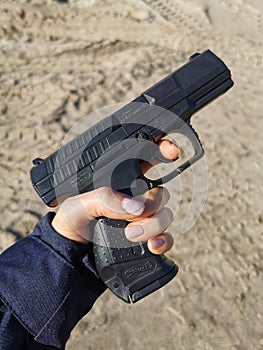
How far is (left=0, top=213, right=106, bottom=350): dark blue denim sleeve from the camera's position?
5.50 feet

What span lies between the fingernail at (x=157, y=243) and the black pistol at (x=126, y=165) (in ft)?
0.19

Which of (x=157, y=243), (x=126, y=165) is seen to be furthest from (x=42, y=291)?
(x=126, y=165)

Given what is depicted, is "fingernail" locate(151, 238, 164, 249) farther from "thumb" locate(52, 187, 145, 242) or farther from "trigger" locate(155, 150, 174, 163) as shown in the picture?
"trigger" locate(155, 150, 174, 163)

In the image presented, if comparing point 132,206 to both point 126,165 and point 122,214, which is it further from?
point 126,165

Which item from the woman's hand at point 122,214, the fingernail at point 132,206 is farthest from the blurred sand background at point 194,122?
the fingernail at point 132,206

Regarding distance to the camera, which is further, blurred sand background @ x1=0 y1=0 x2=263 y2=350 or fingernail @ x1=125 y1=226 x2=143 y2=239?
blurred sand background @ x1=0 y1=0 x2=263 y2=350

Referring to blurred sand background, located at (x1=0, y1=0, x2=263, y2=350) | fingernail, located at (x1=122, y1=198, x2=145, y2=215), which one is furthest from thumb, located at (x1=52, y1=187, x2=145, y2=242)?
blurred sand background, located at (x1=0, y1=0, x2=263, y2=350)

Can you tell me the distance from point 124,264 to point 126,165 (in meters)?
0.37

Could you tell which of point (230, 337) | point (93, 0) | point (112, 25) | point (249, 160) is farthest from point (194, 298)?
point (93, 0)

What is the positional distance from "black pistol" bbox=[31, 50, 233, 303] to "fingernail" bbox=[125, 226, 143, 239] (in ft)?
0.11

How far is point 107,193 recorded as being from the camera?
1.83 meters

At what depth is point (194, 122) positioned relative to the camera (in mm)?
3686

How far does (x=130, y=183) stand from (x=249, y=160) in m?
1.79

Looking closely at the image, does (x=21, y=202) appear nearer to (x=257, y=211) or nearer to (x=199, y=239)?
(x=199, y=239)
